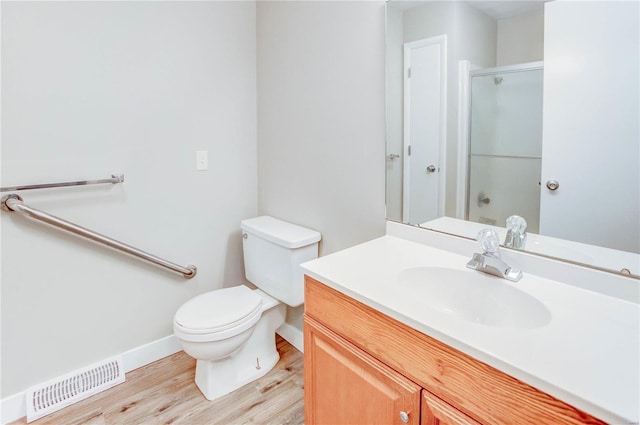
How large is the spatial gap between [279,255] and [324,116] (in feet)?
2.30

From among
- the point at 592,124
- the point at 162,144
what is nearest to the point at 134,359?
the point at 162,144

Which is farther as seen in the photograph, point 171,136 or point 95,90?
point 171,136

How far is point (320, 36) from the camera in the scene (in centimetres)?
176

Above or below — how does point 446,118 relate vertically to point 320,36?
below

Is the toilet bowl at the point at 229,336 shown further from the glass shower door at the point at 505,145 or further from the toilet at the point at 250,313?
the glass shower door at the point at 505,145

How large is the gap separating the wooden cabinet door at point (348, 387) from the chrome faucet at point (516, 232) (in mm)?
569

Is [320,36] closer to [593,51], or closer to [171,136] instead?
[171,136]

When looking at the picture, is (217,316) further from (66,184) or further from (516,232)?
(516,232)

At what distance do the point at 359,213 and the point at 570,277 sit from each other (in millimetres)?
839

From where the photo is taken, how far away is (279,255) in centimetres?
185

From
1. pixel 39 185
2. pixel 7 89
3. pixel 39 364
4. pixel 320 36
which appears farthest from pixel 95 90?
pixel 39 364

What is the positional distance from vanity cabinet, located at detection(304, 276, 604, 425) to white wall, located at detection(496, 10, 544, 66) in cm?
88

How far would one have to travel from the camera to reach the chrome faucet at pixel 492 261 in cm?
113

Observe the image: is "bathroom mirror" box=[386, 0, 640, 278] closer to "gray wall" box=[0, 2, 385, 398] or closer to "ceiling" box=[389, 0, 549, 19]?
"ceiling" box=[389, 0, 549, 19]
